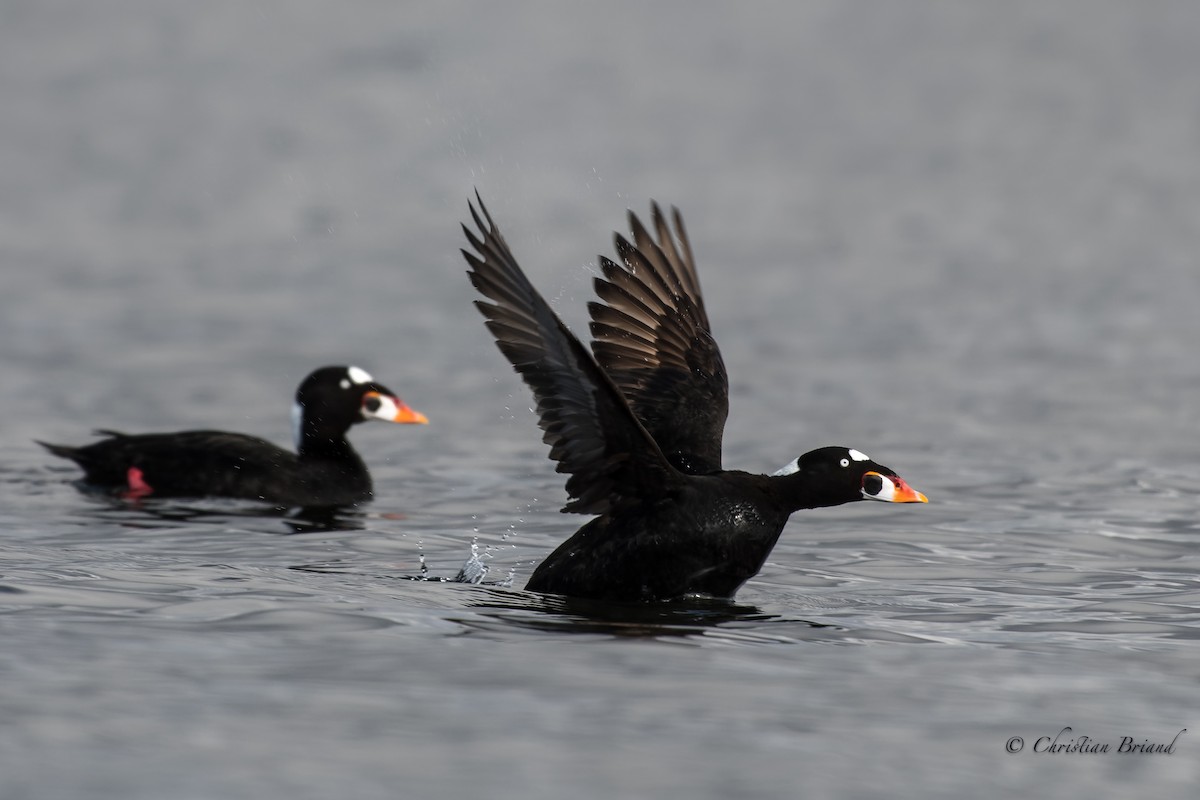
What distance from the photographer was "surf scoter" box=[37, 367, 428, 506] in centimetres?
1163

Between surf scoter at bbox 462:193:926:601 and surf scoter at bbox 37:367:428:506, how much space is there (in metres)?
3.04

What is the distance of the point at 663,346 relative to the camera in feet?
31.1

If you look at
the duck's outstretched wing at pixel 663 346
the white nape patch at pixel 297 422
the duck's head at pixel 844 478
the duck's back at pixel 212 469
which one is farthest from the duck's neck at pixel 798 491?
the white nape patch at pixel 297 422

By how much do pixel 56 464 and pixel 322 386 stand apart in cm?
179

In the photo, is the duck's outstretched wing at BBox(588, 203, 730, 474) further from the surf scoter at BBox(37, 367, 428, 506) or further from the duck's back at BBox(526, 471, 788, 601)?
the surf scoter at BBox(37, 367, 428, 506)

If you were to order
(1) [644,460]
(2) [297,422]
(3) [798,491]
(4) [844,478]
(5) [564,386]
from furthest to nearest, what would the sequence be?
(2) [297,422], (4) [844,478], (3) [798,491], (1) [644,460], (5) [564,386]

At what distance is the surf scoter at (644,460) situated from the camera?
744 centimetres

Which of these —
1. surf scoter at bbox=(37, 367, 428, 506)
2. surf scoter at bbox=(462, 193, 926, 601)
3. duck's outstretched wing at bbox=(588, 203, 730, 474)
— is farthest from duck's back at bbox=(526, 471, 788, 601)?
surf scoter at bbox=(37, 367, 428, 506)

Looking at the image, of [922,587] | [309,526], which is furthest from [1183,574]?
[309,526]

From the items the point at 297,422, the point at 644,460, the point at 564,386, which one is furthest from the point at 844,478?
the point at 297,422

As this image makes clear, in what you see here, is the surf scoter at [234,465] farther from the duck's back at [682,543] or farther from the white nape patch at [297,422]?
the duck's back at [682,543]

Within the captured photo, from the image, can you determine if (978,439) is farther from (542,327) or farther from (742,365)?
(542,327)

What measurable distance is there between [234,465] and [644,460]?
4466 millimetres

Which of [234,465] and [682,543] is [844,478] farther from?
[234,465]
